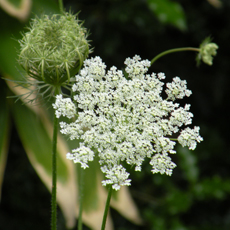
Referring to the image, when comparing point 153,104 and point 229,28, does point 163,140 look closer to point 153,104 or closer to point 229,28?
point 153,104

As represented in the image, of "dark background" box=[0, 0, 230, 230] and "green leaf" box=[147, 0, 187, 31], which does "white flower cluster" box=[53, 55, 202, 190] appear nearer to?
"green leaf" box=[147, 0, 187, 31]

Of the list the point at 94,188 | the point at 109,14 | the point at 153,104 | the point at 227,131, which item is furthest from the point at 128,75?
the point at 227,131

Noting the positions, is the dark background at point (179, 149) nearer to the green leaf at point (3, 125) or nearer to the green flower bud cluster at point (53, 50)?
the green leaf at point (3, 125)

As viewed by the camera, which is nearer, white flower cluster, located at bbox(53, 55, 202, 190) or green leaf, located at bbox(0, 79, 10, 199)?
white flower cluster, located at bbox(53, 55, 202, 190)

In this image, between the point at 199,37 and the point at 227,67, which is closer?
the point at 199,37

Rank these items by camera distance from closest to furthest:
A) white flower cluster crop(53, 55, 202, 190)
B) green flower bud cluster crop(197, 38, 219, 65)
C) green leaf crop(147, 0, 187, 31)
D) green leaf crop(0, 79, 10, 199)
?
white flower cluster crop(53, 55, 202, 190) < green flower bud cluster crop(197, 38, 219, 65) < green leaf crop(0, 79, 10, 199) < green leaf crop(147, 0, 187, 31)

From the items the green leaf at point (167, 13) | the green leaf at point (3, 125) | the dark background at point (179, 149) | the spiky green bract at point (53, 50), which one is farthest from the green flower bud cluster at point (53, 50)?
the dark background at point (179, 149)

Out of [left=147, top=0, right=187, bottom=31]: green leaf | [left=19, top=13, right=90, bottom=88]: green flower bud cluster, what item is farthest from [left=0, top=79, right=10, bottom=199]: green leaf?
[left=147, top=0, right=187, bottom=31]: green leaf
